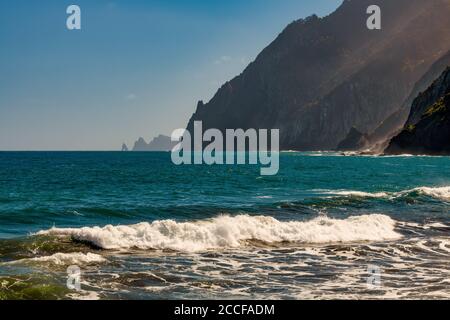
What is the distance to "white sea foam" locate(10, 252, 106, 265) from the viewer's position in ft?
64.3

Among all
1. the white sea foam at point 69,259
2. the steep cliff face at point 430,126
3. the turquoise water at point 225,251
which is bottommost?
the turquoise water at point 225,251

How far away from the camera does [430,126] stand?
511 feet

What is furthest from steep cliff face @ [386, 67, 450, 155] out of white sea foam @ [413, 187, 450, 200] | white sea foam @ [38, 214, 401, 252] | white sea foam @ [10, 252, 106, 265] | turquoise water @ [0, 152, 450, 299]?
white sea foam @ [10, 252, 106, 265]

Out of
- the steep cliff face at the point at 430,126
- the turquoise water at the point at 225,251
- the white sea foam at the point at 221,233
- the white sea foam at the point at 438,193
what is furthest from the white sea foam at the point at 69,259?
the steep cliff face at the point at 430,126

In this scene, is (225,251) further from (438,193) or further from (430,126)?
(430,126)

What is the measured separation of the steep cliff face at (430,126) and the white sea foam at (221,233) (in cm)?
13303

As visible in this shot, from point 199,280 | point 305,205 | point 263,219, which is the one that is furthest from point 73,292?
point 305,205

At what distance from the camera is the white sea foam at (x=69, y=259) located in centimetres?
1959

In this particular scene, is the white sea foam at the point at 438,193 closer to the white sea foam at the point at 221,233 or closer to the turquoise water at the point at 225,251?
the turquoise water at the point at 225,251

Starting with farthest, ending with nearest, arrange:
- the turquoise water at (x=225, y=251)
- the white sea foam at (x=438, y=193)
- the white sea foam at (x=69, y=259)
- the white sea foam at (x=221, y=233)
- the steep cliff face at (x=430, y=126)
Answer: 1. the steep cliff face at (x=430, y=126)
2. the white sea foam at (x=438, y=193)
3. the white sea foam at (x=221, y=233)
4. the white sea foam at (x=69, y=259)
5. the turquoise water at (x=225, y=251)

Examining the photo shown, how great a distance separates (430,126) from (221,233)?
146 m

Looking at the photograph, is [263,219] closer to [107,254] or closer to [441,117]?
[107,254]

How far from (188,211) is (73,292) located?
22.8 meters

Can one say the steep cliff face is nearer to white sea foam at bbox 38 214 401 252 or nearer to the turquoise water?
the turquoise water
